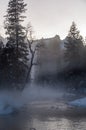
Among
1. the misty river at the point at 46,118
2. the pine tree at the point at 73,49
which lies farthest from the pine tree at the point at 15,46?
the pine tree at the point at 73,49

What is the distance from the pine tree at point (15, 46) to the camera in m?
55.6

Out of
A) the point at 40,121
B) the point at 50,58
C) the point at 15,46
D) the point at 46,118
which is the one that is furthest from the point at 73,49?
the point at 40,121

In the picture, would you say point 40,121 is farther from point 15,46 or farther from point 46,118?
point 15,46

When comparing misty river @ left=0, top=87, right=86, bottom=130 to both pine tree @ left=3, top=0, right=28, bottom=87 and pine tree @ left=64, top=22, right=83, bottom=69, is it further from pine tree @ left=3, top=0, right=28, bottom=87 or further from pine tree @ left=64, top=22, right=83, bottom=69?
pine tree @ left=64, top=22, right=83, bottom=69

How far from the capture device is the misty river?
112 feet

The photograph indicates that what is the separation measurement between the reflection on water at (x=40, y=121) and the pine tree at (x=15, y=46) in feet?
40.1

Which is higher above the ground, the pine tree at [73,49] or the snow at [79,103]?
the pine tree at [73,49]

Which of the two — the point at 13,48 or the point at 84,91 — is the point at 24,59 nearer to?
the point at 13,48

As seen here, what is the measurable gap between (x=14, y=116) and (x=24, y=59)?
56.3 feet

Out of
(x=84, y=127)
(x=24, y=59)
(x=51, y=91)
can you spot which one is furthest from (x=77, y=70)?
(x=84, y=127)

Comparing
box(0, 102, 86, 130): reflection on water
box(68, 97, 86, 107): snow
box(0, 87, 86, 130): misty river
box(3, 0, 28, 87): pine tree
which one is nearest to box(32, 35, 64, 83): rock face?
box(3, 0, 28, 87): pine tree

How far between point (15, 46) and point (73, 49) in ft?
74.6

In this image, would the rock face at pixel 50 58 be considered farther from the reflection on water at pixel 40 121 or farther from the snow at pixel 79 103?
the reflection on water at pixel 40 121

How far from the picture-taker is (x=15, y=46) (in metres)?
57.6
